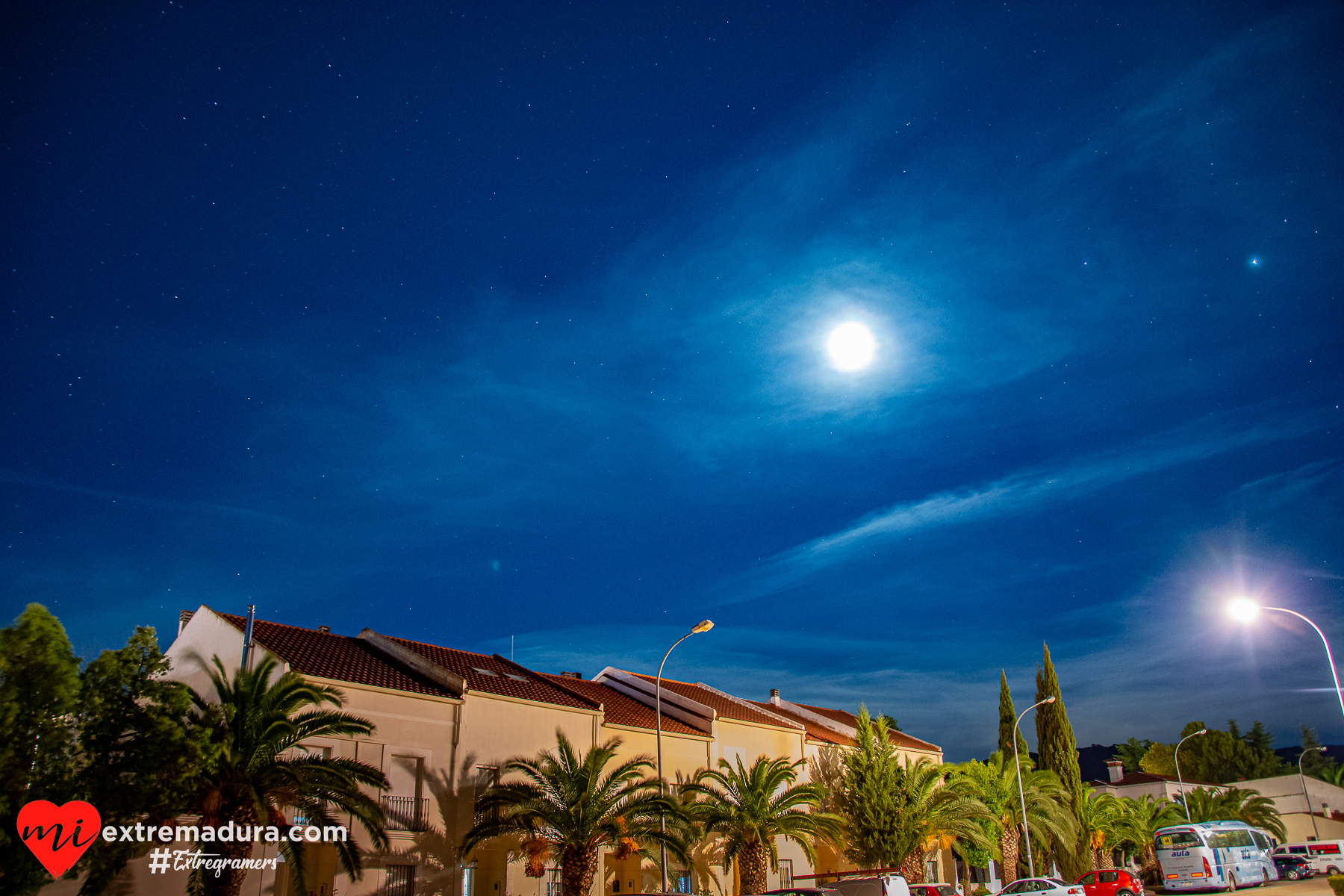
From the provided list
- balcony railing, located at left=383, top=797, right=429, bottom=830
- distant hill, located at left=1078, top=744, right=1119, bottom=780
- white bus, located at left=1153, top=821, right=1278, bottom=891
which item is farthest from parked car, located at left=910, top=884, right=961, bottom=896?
distant hill, located at left=1078, top=744, right=1119, bottom=780

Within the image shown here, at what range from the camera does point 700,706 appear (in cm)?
4056

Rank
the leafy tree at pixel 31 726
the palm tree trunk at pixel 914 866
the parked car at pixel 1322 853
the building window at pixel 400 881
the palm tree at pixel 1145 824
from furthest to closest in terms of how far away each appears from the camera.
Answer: the palm tree at pixel 1145 824
the parked car at pixel 1322 853
the palm tree trunk at pixel 914 866
the building window at pixel 400 881
the leafy tree at pixel 31 726

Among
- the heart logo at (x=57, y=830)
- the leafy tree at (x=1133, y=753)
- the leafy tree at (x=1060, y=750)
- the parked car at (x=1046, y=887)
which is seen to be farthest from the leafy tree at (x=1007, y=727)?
the leafy tree at (x=1133, y=753)

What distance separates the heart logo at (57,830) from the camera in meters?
17.3

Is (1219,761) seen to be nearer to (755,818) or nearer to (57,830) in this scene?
(755,818)

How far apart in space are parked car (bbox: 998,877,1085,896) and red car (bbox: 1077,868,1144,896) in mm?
3754

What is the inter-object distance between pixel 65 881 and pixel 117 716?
587cm

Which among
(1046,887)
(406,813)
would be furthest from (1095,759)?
(406,813)

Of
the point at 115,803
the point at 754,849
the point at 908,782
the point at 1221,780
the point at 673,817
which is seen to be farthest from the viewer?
the point at 1221,780

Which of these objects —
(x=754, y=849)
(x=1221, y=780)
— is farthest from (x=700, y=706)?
(x=1221, y=780)

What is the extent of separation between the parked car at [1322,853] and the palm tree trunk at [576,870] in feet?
140

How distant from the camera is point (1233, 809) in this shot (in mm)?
67250

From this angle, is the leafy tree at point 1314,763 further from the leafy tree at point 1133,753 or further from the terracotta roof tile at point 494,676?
the terracotta roof tile at point 494,676

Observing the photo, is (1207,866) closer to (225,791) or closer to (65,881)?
(225,791)
